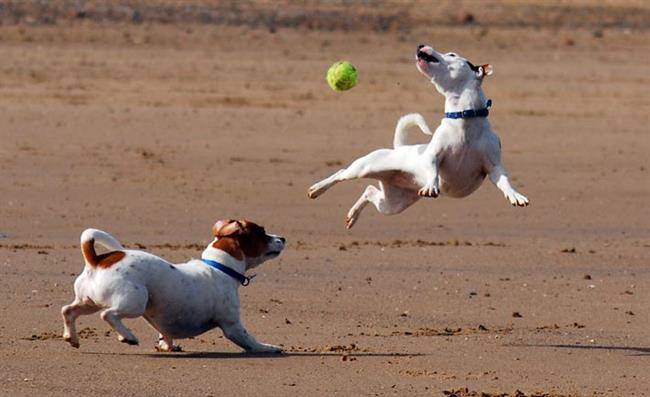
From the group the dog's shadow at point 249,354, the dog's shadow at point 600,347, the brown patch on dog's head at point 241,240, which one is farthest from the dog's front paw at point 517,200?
the brown patch on dog's head at point 241,240

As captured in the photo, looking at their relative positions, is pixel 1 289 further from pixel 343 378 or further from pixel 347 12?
pixel 347 12

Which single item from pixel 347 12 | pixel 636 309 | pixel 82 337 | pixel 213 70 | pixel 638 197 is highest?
pixel 347 12

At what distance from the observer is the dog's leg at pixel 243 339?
32.7 feet

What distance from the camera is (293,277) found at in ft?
42.7

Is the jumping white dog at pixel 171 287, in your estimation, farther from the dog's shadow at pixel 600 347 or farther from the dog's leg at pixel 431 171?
the dog's shadow at pixel 600 347

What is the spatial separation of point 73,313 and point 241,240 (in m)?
1.09

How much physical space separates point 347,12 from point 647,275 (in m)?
24.9

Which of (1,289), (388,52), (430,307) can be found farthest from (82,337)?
(388,52)

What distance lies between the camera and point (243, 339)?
32.8 ft

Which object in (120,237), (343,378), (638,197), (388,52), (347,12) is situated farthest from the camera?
(347,12)

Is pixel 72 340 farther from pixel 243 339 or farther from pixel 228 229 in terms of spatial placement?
pixel 228 229

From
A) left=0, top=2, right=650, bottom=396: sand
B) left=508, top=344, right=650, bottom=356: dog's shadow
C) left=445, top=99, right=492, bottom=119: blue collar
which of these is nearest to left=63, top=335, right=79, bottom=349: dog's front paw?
left=0, top=2, right=650, bottom=396: sand

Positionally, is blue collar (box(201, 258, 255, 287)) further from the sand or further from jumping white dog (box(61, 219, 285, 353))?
the sand

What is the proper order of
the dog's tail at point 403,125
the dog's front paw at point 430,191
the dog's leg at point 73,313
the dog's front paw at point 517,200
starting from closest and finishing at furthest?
1. the dog's leg at point 73,313
2. the dog's front paw at point 517,200
3. the dog's front paw at point 430,191
4. the dog's tail at point 403,125
